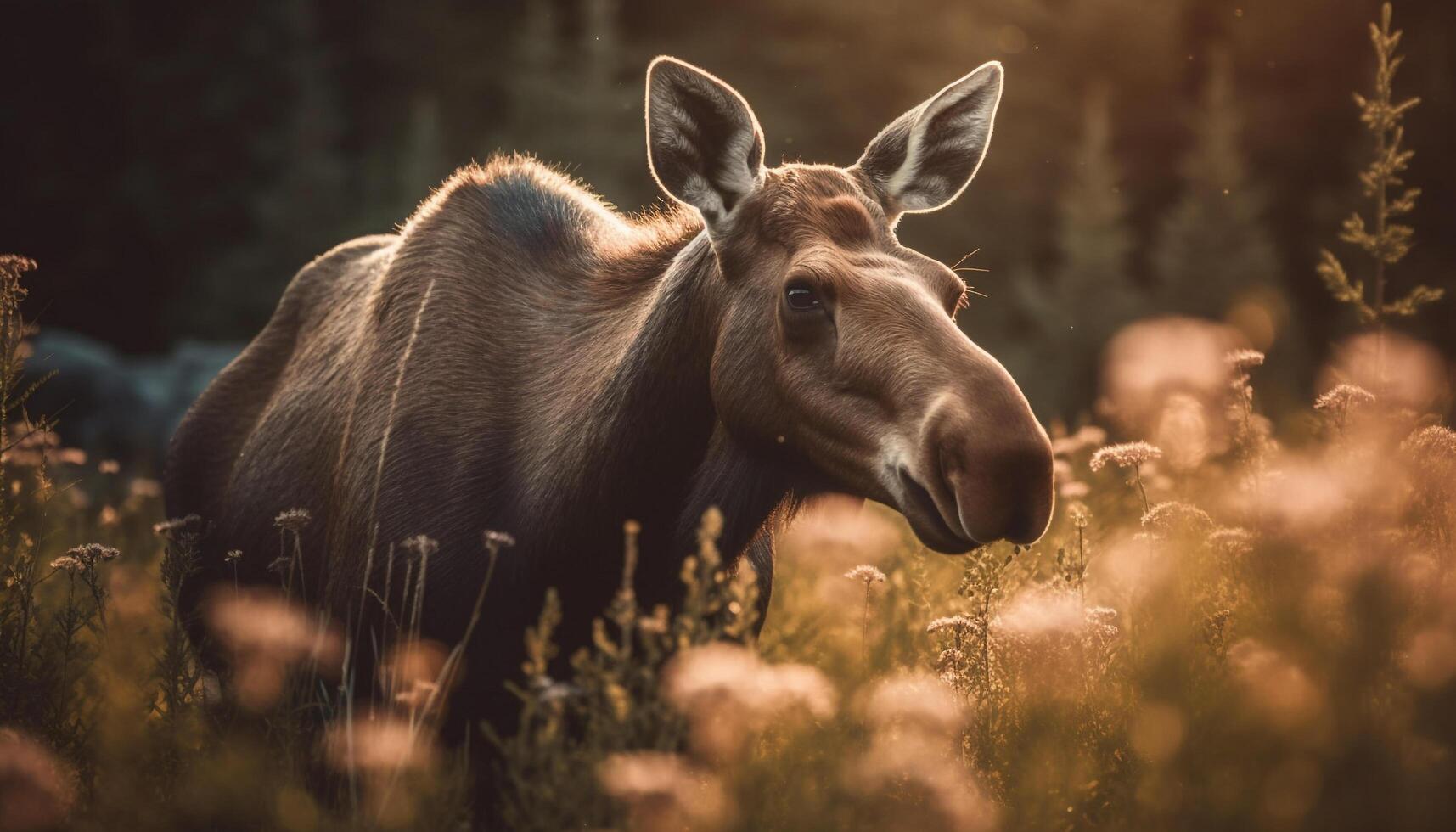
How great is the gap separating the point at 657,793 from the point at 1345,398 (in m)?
2.41

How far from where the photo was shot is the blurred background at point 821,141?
74.4 ft

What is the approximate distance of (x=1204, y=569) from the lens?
383cm

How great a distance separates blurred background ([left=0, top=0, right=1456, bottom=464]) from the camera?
74.4 feet

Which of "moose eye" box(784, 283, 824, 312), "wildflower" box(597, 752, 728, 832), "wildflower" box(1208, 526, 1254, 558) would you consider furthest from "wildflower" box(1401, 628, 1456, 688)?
"moose eye" box(784, 283, 824, 312)

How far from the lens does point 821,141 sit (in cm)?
2828

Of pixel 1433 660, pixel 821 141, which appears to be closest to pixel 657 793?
pixel 1433 660

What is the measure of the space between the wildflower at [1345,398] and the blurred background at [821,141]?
58.7 feet

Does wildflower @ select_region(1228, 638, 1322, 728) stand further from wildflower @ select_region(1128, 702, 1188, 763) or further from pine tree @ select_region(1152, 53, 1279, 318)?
pine tree @ select_region(1152, 53, 1279, 318)

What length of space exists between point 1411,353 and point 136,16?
111 feet

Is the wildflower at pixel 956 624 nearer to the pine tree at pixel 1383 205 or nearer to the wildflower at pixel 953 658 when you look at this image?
the wildflower at pixel 953 658

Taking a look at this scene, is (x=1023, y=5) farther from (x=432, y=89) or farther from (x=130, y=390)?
(x=130, y=390)

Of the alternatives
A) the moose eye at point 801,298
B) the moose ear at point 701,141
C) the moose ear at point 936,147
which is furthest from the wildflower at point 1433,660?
the moose ear at point 701,141

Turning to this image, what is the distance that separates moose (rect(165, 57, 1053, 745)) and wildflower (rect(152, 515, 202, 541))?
33 cm

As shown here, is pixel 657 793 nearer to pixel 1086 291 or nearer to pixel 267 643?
pixel 267 643
